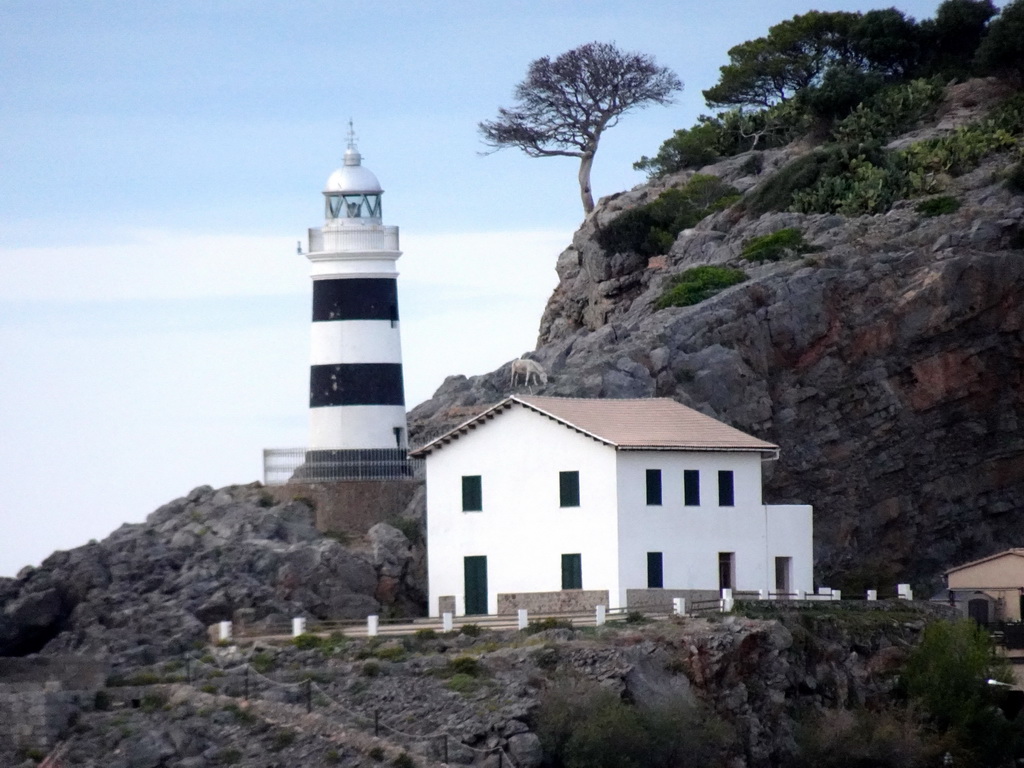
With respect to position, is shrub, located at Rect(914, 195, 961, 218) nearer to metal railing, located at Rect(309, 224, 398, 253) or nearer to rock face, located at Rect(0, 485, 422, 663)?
metal railing, located at Rect(309, 224, 398, 253)

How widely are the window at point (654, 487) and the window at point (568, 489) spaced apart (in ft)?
5.40

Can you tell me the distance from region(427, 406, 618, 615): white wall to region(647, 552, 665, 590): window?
3.35 ft

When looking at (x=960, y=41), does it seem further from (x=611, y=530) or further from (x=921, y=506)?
(x=611, y=530)

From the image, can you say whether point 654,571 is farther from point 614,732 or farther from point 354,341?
point 354,341

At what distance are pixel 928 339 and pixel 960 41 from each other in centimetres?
2948

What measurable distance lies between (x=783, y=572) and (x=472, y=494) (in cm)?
788

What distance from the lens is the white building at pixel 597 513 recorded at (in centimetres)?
4888

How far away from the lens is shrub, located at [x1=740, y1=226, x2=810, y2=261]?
64.9 m

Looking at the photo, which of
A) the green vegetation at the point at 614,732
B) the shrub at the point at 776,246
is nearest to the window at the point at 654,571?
the green vegetation at the point at 614,732

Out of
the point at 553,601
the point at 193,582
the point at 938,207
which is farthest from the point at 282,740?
the point at 938,207

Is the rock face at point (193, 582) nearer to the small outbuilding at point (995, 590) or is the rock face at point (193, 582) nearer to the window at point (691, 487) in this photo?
the window at point (691, 487)

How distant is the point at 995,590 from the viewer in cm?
5544

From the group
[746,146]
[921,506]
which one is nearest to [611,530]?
[921,506]

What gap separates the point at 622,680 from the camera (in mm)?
42469
